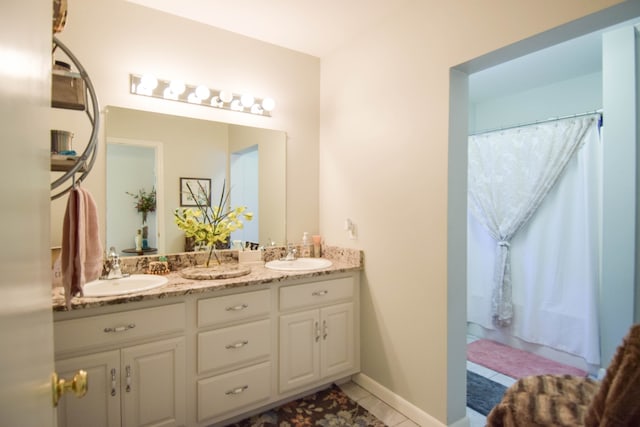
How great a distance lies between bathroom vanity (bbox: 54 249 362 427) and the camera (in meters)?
1.53

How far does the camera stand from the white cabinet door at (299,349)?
210 cm

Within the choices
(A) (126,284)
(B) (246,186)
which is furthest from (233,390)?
(B) (246,186)

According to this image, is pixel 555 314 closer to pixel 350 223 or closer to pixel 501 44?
pixel 350 223

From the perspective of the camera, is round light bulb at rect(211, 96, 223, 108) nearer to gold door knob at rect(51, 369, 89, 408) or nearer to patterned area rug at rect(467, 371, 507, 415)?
gold door knob at rect(51, 369, 89, 408)

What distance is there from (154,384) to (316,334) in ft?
3.22

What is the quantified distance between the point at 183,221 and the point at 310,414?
1.49 m

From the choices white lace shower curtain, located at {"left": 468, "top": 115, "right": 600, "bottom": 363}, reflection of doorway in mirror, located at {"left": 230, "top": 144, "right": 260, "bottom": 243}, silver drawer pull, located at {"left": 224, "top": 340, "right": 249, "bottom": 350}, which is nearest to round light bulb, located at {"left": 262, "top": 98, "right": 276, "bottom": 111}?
reflection of doorway in mirror, located at {"left": 230, "top": 144, "right": 260, "bottom": 243}

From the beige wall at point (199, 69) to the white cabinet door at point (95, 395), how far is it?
808mm

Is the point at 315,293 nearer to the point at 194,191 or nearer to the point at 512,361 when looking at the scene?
the point at 194,191

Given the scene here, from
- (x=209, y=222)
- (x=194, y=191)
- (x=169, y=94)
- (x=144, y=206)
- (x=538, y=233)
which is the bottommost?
(x=538, y=233)

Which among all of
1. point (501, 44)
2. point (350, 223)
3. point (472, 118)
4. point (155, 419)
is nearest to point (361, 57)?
point (501, 44)

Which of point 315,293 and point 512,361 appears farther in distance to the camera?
point 512,361

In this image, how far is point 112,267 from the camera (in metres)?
1.96

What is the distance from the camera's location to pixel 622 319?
90.7 inches
